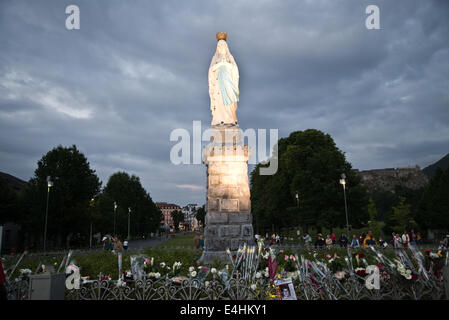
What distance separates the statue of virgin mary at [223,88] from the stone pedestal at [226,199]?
1.36 m

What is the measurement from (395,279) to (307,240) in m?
20.9

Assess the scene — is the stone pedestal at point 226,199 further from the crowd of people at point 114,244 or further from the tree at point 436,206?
the tree at point 436,206

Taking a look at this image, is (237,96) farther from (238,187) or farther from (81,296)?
(81,296)

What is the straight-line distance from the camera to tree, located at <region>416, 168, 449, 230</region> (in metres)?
40.4

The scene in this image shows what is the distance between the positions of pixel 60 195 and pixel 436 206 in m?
48.8

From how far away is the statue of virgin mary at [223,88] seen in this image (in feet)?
42.5

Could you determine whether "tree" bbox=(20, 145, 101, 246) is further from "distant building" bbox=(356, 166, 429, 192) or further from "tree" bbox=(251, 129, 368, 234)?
"distant building" bbox=(356, 166, 429, 192)

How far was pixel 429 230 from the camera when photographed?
4731 centimetres

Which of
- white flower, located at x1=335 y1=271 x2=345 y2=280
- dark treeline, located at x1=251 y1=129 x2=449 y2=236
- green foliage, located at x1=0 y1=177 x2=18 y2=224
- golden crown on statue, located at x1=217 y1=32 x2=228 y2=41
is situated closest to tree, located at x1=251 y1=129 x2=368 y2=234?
dark treeline, located at x1=251 y1=129 x2=449 y2=236

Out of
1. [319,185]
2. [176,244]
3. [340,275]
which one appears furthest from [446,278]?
[176,244]

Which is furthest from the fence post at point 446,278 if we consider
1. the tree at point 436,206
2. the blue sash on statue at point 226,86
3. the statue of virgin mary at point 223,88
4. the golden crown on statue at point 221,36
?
the tree at point 436,206

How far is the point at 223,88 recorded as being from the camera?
1307cm

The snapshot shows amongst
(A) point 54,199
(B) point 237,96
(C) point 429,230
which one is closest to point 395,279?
(B) point 237,96

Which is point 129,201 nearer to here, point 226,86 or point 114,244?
point 114,244
